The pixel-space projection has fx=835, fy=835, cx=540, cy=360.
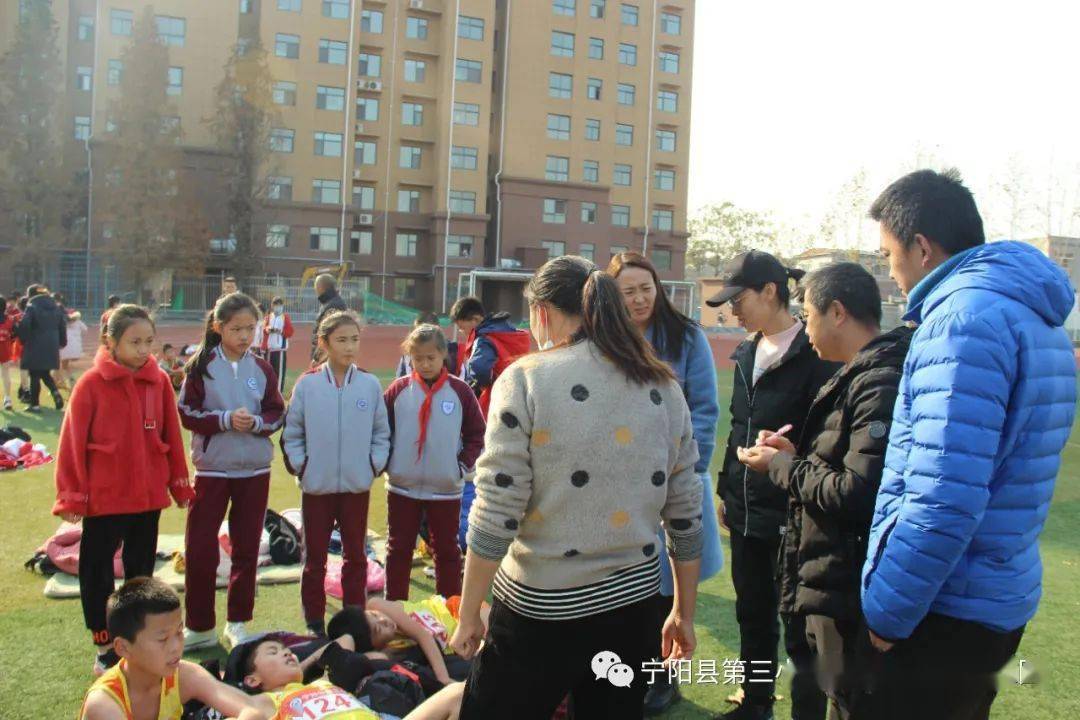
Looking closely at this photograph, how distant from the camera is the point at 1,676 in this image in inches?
153

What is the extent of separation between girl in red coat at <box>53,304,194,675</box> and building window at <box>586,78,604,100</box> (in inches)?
1675

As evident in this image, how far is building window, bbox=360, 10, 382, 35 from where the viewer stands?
4153cm

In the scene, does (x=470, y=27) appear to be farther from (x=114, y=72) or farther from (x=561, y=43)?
(x=114, y=72)

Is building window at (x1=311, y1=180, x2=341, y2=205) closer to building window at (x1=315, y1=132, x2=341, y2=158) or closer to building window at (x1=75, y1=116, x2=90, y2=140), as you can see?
building window at (x1=315, y1=132, x2=341, y2=158)

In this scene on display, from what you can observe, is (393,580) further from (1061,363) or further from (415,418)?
(1061,363)

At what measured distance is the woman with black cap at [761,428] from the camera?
348cm

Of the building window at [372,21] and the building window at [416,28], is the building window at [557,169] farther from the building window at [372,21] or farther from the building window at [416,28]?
the building window at [372,21]

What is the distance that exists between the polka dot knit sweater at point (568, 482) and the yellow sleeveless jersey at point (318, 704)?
49.6 inches

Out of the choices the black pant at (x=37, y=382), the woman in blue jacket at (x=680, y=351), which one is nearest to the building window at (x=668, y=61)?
the black pant at (x=37, y=382)

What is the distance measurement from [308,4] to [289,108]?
4964 mm

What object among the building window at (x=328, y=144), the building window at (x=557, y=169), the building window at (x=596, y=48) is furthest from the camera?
the building window at (x=596, y=48)

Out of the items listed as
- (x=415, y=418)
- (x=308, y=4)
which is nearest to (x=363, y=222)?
(x=308, y=4)

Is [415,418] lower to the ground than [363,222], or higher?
lower

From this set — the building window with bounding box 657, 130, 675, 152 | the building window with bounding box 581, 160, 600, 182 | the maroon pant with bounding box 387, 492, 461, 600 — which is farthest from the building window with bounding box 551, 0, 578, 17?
the maroon pant with bounding box 387, 492, 461, 600
